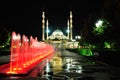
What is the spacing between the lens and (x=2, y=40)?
80.8 m

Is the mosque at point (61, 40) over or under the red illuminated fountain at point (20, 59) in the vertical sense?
over

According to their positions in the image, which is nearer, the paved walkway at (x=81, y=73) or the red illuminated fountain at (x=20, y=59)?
the paved walkway at (x=81, y=73)

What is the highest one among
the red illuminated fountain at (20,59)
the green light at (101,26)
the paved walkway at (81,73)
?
the green light at (101,26)

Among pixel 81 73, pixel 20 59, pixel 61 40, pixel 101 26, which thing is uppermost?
pixel 61 40

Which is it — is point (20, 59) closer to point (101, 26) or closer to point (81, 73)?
point (81, 73)

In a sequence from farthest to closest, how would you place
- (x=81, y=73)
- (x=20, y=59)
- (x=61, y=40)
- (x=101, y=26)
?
(x=61, y=40) < (x=101, y=26) < (x=20, y=59) < (x=81, y=73)

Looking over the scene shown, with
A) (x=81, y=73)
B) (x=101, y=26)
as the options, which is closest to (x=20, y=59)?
(x=81, y=73)

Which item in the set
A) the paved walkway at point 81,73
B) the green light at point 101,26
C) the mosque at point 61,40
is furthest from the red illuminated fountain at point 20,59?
the mosque at point 61,40

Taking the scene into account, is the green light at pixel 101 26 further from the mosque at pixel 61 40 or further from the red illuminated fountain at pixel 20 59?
the mosque at pixel 61 40

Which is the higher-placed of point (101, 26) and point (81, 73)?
point (101, 26)

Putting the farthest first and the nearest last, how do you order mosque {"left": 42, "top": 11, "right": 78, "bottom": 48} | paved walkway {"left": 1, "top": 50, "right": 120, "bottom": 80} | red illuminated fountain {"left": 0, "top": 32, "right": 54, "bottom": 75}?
mosque {"left": 42, "top": 11, "right": 78, "bottom": 48} < red illuminated fountain {"left": 0, "top": 32, "right": 54, "bottom": 75} < paved walkway {"left": 1, "top": 50, "right": 120, "bottom": 80}

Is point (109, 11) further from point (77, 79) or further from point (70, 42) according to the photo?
point (70, 42)

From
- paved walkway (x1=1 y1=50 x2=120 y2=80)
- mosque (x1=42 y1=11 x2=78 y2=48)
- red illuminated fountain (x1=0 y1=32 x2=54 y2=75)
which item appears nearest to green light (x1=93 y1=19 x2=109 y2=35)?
red illuminated fountain (x1=0 y1=32 x2=54 y2=75)

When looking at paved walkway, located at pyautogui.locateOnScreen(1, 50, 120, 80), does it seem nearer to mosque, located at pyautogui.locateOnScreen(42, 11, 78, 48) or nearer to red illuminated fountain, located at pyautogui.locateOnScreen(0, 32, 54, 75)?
red illuminated fountain, located at pyautogui.locateOnScreen(0, 32, 54, 75)
